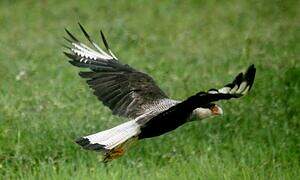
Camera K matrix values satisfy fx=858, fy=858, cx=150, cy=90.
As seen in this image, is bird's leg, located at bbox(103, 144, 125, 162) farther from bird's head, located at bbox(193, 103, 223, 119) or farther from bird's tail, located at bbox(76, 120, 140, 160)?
bird's head, located at bbox(193, 103, 223, 119)

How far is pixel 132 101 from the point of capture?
252 inches

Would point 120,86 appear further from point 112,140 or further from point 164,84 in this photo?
point 164,84

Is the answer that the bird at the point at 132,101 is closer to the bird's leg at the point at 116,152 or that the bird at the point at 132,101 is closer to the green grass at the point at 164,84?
the bird's leg at the point at 116,152

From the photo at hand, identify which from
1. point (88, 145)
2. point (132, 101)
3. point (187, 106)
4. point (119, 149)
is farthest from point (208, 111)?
point (88, 145)

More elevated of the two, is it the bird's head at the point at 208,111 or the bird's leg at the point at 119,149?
the bird's head at the point at 208,111

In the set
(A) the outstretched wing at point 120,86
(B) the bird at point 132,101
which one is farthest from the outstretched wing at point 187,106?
(A) the outstretched wing at point 120,86

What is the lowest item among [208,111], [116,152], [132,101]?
[116,152]

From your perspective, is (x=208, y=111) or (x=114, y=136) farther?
(x=208, y=111)

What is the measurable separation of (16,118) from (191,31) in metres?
5.22

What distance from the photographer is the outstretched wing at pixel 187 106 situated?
5.30m

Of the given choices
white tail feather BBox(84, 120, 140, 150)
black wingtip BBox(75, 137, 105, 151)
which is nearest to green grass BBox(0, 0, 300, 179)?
white tail feather BBox(84, 120, 140, 150)

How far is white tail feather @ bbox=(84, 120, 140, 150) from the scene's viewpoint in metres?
5.48

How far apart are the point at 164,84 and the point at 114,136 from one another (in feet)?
13.1

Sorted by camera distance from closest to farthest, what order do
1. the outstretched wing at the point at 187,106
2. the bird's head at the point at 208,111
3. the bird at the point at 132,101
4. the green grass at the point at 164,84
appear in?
the outstretched wing at the point at 187,106 < the bird at the point at 132,101 < the bird's head at the point at 208,111 < the green grass at the point at 164,84
